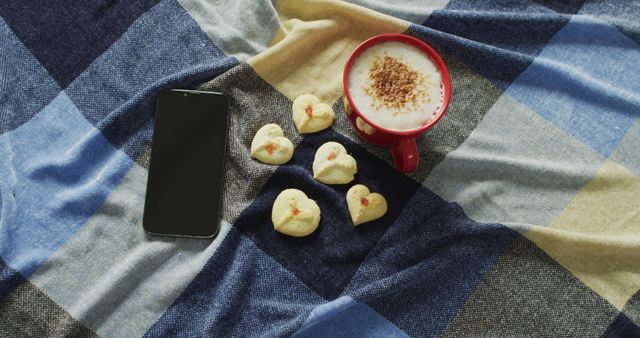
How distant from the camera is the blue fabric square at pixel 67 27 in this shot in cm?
91

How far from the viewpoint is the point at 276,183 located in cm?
88

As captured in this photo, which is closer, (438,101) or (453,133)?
(438,101)

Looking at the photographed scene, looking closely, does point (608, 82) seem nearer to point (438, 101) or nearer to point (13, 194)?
point (438, 101)

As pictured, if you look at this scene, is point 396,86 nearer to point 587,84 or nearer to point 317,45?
point 317,45

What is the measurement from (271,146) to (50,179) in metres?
0.35

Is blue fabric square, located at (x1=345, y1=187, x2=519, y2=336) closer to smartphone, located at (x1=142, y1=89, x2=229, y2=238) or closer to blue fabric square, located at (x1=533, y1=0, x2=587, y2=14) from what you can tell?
smartphone, located at (x1=142, y1=89, x2=229, y2=238)

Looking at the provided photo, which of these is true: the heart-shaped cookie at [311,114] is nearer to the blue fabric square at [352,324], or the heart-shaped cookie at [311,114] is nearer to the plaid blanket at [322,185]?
the plaid blanket at [322,185]

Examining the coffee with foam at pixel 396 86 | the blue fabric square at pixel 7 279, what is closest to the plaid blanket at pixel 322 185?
the blue fabric square at pixel 7 279

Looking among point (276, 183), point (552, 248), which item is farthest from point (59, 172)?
point (552, 248)

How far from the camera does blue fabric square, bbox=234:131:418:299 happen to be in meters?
0.85

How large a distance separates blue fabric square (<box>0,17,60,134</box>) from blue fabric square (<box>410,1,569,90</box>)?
0.61 meters

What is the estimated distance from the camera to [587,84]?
3.00 feet

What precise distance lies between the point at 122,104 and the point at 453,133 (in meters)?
0.54

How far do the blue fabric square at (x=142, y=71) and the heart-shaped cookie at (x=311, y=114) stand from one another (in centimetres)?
13
